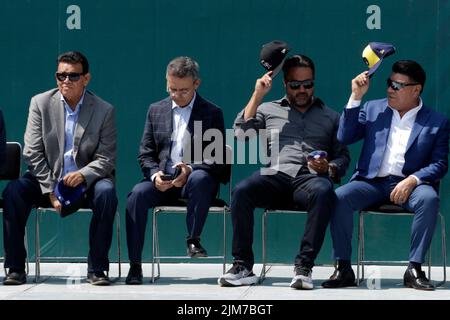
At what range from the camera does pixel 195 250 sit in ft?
27.7

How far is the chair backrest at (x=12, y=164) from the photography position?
9.03 m

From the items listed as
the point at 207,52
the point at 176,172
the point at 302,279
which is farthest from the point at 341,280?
the point at 207,52

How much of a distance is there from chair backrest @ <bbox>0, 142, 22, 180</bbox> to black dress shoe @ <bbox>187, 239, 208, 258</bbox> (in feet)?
5.09

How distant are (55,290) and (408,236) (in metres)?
3.18

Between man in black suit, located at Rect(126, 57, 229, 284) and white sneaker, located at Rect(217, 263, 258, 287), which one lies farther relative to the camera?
man in black suit, located at Rect(126, 57, 229, 284)

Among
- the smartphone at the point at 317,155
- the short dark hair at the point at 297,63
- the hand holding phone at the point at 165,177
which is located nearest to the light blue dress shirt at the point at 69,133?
the hand holding phone at the point at 165,177

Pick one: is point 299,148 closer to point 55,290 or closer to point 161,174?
point 161,174

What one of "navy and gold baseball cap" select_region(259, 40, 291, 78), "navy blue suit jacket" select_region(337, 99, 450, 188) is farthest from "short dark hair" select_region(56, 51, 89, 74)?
"navy blue suit jacket" select_region(337, 99, 450, 188)

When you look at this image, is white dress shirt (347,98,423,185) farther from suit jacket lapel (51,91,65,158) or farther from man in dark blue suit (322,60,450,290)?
suit jacket lapel (51,91,65,158)

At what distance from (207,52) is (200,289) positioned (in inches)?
94.6

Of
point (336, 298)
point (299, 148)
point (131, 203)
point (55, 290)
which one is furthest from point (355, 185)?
point (55, 290)

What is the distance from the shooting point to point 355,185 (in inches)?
336

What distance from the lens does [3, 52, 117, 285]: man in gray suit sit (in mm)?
8492

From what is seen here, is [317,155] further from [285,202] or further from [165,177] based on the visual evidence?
[165,177]
